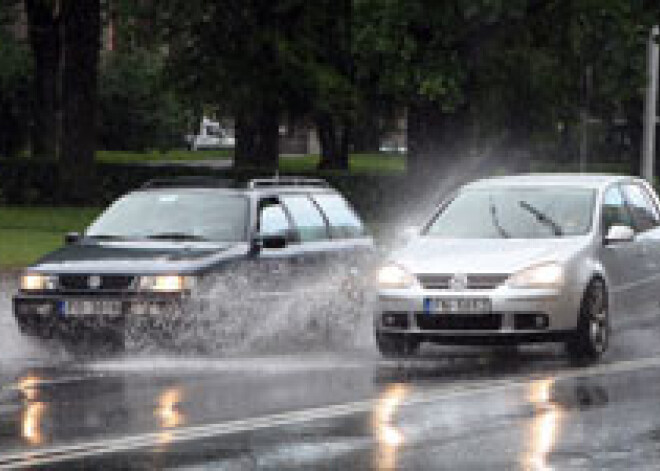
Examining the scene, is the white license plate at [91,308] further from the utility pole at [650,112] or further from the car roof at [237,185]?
the utility pole at [650,112]

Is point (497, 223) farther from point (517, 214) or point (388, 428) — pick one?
point (388, 428)

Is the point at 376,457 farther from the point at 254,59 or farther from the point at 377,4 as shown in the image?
the point at 254,59

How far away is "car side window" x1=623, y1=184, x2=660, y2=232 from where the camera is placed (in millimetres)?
16723

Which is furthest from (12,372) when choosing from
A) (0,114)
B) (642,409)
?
(0,114)

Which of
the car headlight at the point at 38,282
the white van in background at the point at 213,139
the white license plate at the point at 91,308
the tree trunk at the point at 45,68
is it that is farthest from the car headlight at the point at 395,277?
the white van in background at the point at 213,139

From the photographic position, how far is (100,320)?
15.1 m

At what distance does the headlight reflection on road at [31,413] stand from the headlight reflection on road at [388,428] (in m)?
1.90

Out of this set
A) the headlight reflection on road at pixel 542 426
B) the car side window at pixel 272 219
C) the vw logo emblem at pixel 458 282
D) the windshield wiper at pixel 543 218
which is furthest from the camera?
the car side window at pixel 272 219

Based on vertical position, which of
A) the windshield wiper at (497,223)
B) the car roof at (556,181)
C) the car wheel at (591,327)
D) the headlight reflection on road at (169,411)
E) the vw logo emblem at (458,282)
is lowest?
the headlight reflection on road at (169,411)

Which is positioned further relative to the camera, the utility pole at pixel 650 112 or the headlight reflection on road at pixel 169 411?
the utility pole at pixel 650 112

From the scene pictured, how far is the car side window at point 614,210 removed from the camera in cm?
1584

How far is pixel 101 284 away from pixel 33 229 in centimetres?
2136

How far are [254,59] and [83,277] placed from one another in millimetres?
26538

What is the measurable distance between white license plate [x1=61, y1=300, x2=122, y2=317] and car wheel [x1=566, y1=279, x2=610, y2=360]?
3.69 m
